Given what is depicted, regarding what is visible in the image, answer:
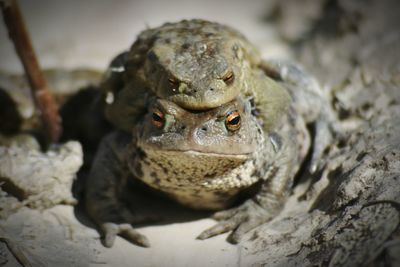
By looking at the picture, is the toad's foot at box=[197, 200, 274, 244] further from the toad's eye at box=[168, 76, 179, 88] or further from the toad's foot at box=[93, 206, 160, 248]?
the toad's eye at box=[168, 76, 179, 88]

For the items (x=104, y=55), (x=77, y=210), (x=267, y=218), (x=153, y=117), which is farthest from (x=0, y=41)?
(x=267, y=218)

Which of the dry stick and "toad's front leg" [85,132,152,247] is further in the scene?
the dry stick

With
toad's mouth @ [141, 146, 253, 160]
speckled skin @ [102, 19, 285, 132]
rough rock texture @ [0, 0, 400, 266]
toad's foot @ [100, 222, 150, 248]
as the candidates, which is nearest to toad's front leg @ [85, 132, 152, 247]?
toad's foot @ [100, 222, 150, 248]

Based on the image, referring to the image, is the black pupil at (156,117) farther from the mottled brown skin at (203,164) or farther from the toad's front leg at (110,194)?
the toad's front leg at (110,194)

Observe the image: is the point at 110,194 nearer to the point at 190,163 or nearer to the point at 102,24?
the point at 190,163

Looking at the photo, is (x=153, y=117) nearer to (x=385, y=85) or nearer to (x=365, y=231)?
(x=365, y=231)

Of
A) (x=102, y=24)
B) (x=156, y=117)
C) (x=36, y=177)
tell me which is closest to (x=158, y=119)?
(x=156, y=117)
